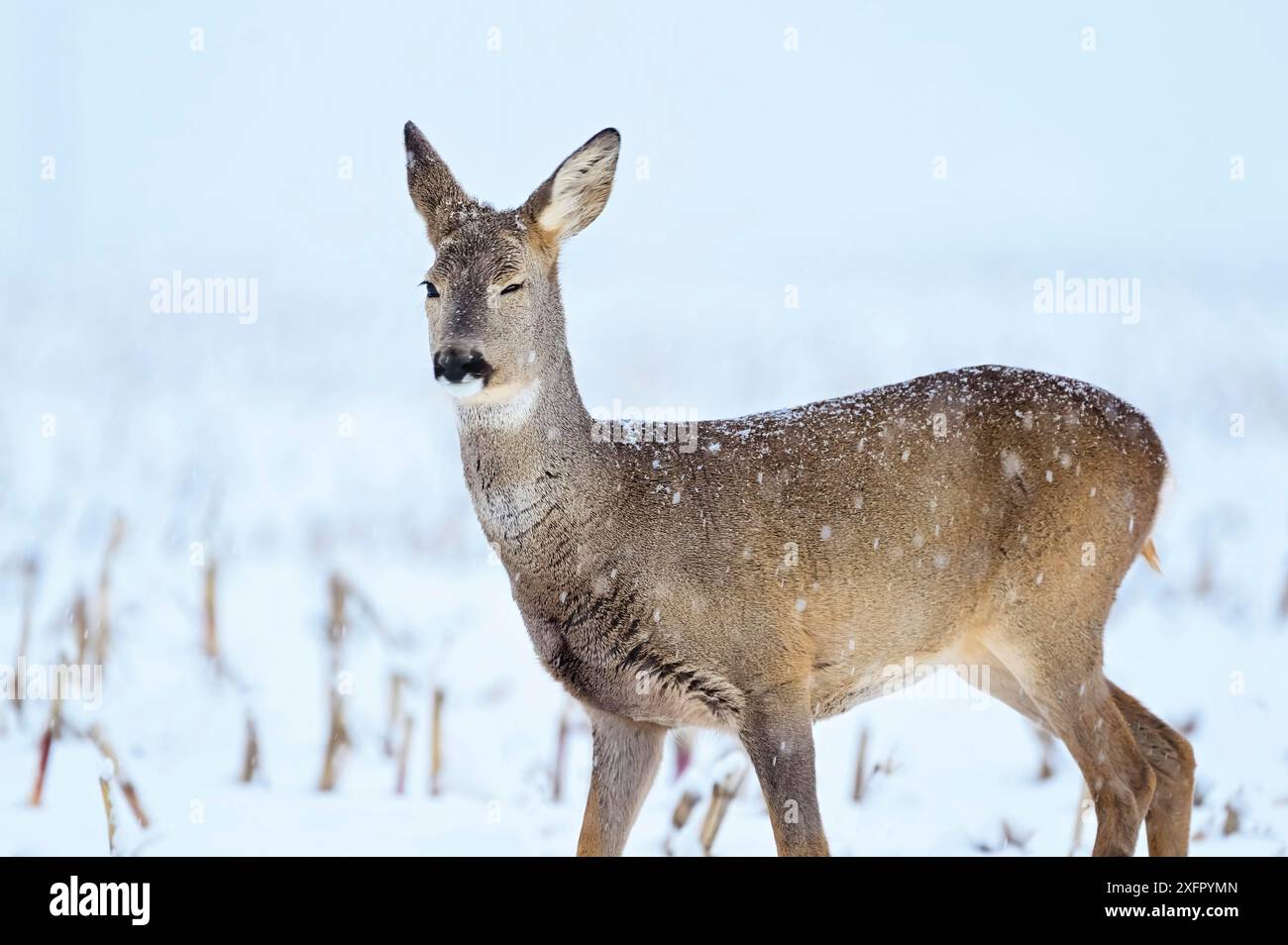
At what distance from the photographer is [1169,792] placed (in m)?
6.94

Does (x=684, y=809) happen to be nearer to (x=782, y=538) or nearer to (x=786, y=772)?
(x=786, y=772)

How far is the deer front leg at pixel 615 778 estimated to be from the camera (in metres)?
6.68

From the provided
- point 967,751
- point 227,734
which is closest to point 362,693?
point 227,734

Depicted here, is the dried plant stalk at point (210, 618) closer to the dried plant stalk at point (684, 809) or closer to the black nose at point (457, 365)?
the dried plant stalk at point (684, 809)

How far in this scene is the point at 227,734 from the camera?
893 cm

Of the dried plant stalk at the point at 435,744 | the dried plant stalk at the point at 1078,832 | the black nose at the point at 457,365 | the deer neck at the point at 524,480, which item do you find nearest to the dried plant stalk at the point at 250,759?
the dried plant stalk at the point at 435,744

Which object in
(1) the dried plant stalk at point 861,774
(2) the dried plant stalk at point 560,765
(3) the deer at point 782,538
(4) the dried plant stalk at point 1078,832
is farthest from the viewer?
(2) the dried plant stalk at point 560,765

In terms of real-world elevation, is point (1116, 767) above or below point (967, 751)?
above

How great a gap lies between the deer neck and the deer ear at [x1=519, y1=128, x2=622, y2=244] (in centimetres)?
73

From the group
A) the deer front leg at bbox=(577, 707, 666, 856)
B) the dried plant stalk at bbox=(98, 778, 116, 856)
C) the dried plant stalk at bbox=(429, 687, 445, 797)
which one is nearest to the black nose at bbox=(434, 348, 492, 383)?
the deer front leg at bbox=(577, 707, 666, 856)

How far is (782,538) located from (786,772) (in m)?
0.94

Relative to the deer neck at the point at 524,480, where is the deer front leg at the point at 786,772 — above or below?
below

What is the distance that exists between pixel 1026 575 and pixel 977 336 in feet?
39.6
